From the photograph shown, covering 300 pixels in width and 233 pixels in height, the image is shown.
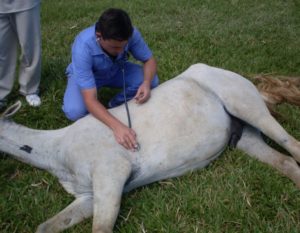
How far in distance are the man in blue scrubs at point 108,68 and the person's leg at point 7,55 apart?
0.75 metres

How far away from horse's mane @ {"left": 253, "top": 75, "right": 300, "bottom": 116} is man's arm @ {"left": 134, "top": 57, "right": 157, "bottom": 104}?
41.7 inches

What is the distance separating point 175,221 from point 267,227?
63 centimetres

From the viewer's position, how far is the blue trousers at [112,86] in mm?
4668

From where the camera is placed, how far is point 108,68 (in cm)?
455

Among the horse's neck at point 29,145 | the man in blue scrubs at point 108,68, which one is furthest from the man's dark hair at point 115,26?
the horse's neck at point 29,145

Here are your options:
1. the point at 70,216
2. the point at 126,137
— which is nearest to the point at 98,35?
the point at 126,137

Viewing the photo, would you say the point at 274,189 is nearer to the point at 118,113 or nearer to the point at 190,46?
the point at 118,113

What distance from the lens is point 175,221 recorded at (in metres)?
3.46

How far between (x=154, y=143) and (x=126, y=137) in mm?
218

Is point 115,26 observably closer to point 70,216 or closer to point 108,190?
point 108,190

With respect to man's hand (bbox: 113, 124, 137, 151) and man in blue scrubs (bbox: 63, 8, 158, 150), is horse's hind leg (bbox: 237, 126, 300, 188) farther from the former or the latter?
man's hand (bbox: 113, 124, 137, 151)

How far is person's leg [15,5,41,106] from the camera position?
201 inches

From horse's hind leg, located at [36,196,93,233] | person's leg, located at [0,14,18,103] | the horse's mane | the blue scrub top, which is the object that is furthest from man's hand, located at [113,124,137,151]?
person's leg, located at [0,14,18,103]

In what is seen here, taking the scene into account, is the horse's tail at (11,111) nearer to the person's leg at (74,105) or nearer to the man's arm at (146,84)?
the person's leg at (74,105)
